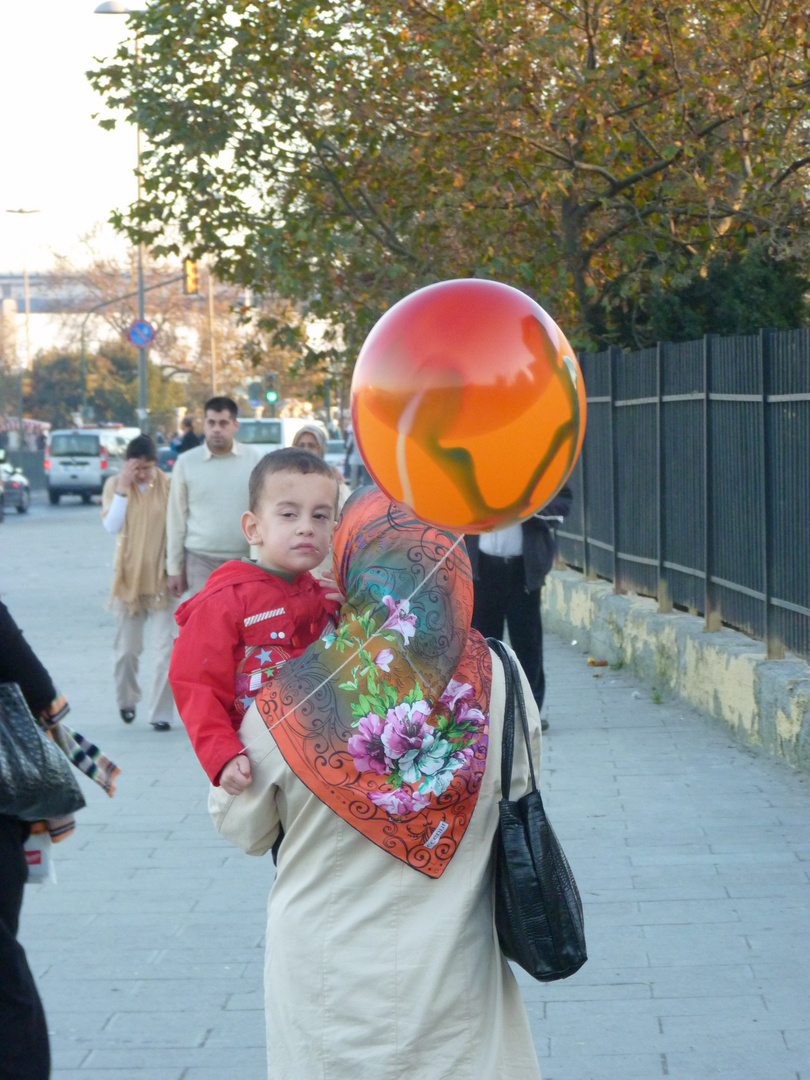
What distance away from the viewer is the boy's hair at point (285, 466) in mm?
2639

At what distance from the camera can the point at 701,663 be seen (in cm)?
848

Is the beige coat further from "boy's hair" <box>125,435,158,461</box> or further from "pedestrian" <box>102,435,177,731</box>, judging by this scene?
"boy's hair" <box>125,435,158,461</box>

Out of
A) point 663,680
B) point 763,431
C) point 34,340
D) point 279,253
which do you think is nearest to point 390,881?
point 763,431

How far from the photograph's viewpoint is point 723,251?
12852mm

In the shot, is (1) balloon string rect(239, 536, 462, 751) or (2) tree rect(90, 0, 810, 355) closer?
(1) balloon string rect(239, 536, 462, 751)

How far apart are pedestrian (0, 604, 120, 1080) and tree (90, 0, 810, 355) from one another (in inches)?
340

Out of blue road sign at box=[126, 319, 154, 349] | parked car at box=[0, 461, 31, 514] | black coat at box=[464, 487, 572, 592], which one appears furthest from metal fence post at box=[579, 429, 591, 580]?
parked car at box=[0, 461, 31, 514]

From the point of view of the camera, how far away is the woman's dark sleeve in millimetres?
3197

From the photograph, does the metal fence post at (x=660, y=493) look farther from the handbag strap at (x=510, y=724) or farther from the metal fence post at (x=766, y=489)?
the handbag strap at (x=510, y=724)

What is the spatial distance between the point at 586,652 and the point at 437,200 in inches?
170

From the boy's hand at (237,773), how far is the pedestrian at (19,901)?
85 cm

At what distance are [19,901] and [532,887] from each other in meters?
1.26

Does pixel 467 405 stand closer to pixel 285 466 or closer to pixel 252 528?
pixel 285 466

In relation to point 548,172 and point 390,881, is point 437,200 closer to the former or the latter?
point 548,172
